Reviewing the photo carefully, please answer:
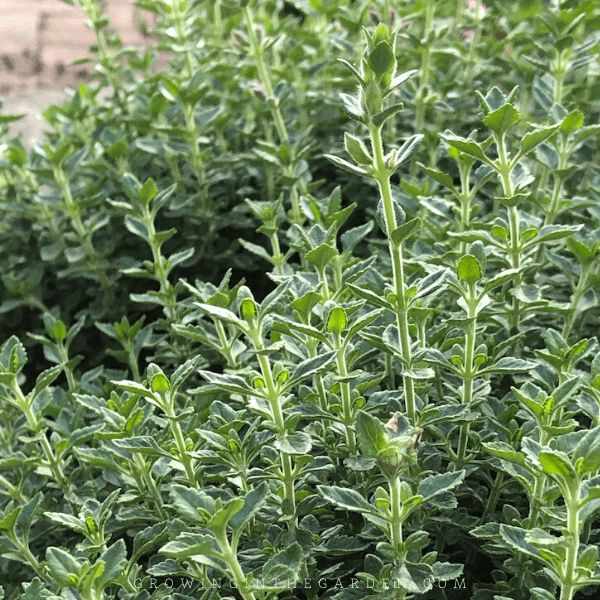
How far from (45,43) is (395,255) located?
445 centimetres

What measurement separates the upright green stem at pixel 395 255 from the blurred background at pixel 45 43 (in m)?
3.26

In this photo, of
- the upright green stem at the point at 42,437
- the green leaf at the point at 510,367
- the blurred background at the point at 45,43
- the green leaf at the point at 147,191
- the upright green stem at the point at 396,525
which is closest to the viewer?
the upright green stem at the point at 396,525

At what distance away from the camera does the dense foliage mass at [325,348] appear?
3.56 ft

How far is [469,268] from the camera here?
1188 mm

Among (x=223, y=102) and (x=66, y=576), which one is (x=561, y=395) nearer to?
(x=66, y=576)

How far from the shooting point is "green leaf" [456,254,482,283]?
1.17 metres

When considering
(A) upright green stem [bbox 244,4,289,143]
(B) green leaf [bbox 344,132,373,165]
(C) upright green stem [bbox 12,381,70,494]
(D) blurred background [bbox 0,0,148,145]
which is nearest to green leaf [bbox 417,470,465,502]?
(B) green leaf [bbox 344,132,373,165]

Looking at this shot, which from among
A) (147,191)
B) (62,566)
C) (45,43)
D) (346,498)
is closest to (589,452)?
(346,498)

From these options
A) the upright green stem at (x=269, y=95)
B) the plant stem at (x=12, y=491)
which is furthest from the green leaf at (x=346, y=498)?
the upright green stem at (x=269, y=95)

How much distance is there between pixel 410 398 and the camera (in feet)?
3.93

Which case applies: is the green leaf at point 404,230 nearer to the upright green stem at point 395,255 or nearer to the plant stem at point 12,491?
the upright green stem at point 395,255

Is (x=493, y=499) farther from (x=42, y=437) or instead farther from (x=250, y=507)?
(x=42, y=437)

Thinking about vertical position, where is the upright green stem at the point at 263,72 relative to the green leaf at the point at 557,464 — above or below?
above

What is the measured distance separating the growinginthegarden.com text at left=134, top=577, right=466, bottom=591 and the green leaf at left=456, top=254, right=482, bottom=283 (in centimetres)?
44
